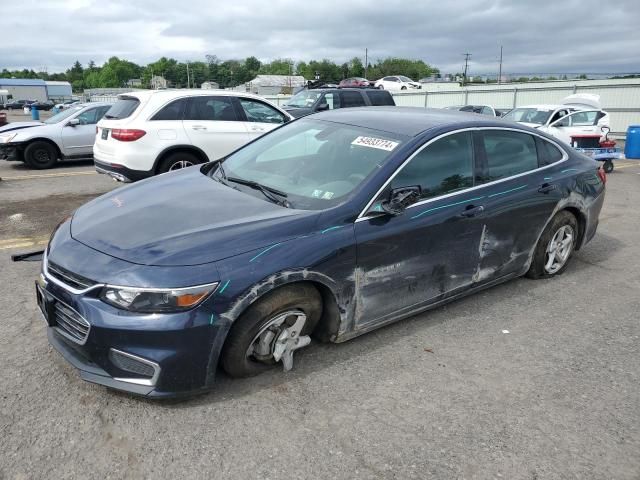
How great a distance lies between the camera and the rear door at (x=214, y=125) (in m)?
8.28

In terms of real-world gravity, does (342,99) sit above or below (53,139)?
above

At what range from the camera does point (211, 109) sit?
8.59 meters

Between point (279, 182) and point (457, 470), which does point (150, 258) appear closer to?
point (279, 182)

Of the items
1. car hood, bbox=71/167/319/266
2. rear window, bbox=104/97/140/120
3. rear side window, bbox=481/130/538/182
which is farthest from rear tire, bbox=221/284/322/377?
rear window, bbox=104/97/140/120

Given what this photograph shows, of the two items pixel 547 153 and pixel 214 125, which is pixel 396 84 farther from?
pixel 547 153

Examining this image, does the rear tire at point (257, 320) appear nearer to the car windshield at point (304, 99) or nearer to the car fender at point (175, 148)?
the car fender at point (175, 148)

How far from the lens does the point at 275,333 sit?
3.14m

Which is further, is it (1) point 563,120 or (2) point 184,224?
(1) point 563,120

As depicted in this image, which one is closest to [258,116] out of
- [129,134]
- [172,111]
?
[172,111]

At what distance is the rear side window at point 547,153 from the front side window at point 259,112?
17.9 feet

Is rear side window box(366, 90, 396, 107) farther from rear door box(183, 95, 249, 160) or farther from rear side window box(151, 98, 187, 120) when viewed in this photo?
rear side window box(151, 98, 187, 120)

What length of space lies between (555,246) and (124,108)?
669 centimetres

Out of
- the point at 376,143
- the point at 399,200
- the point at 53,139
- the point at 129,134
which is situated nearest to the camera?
the point at 399,200

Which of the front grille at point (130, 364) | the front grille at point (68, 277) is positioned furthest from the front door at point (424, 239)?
the front grille at point (68, 277)
